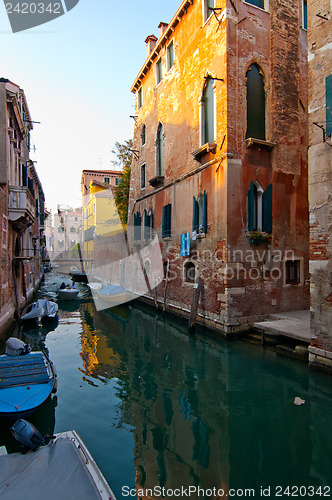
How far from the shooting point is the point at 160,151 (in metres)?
14.0

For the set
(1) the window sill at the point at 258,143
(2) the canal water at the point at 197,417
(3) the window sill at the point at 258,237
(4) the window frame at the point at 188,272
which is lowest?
(2) the canal water at the point at 197,417

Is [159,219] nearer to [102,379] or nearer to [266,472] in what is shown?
[102,379]

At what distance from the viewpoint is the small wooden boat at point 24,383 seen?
4.34 meters

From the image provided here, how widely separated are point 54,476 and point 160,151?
12897 millimetres

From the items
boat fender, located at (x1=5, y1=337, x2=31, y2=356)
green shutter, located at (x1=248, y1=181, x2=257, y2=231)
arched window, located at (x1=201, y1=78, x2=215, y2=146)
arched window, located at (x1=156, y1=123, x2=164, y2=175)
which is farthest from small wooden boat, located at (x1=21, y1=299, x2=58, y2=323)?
arched window, located at (x1=201, y1=78, x2=215, y2=146)

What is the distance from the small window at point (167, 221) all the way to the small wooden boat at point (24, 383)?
25.5 feet

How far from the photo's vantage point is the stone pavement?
6.78 m

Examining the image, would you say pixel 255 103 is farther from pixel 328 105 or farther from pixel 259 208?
pixel 328 105

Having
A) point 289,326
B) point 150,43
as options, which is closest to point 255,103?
point 289,326

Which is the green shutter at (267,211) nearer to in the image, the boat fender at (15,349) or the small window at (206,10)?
the small window at (206,10)

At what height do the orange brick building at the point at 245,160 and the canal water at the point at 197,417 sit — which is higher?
the orange brick building at the point at 245,160

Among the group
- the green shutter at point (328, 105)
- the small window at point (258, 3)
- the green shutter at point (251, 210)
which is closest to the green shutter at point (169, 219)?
the green shutter at point (251, 210)

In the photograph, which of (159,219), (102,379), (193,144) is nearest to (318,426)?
(102,379)

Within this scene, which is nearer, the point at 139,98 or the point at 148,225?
the point at 148,225
